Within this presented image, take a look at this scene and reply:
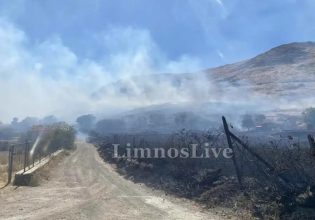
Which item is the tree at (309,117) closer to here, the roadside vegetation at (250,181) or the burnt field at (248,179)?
the roadside vegetation at (250,181)

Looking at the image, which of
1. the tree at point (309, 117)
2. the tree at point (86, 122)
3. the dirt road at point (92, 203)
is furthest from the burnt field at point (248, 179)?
the tree at point (86, 122)

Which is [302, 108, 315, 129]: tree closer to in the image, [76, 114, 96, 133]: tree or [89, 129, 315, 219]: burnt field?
[89, 129, 315, 219]: burnt field

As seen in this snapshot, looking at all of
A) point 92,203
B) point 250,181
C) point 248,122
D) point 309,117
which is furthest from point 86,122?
point 250,181

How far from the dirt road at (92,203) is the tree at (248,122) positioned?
169 feet

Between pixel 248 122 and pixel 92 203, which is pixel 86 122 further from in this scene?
pixel 92 203

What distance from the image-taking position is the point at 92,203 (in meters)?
12.7

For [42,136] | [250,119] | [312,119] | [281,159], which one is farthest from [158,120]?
[281,159]

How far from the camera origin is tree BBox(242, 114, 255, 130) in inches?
2623

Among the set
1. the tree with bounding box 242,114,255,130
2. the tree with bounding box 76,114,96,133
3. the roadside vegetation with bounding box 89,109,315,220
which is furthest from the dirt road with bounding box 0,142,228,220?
the tree with bounding box 76,114,96,133

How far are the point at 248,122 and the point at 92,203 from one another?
58652mm

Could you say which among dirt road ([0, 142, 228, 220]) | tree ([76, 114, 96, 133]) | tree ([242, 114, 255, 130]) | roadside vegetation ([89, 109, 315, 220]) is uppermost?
tree ([76, 114, 96, 133])

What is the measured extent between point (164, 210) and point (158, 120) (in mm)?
89516

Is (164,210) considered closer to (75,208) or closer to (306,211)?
(75,208)

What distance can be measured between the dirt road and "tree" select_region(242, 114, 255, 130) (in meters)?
51.5
